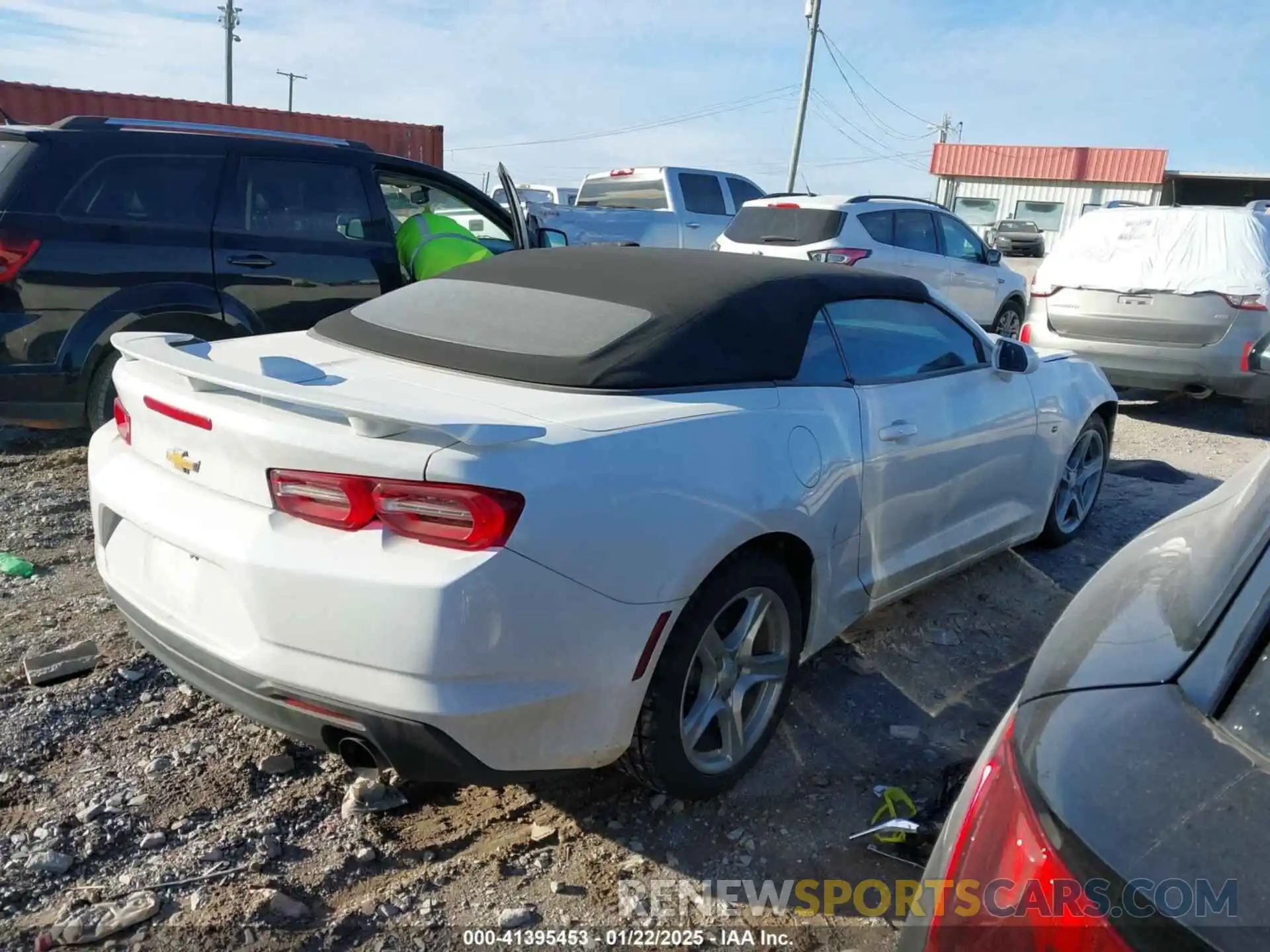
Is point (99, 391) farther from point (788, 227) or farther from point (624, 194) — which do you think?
point (624, 194)

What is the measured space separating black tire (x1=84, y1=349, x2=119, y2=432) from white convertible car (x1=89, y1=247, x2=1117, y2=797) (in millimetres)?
2248

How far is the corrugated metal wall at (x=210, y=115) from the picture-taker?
17.4 meters

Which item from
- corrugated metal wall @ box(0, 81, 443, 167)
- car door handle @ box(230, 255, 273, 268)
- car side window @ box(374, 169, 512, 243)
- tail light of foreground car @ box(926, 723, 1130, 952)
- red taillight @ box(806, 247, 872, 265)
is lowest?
tail light of foreground car @ box(926, 723, 1130, 952)

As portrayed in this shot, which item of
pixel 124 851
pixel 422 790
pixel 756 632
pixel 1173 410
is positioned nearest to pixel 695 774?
pixel 756 632

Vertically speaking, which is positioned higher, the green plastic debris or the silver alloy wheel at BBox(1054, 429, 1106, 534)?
the silver alloy wheel at BBox(1054, 429, 1106, 534)

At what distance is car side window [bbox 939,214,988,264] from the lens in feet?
35.7

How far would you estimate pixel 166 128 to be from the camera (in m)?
5.45

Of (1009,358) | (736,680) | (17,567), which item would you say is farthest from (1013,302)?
(17,567)

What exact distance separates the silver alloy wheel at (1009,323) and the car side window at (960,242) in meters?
0.89

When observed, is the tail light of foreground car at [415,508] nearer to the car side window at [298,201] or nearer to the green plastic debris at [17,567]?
the green plastic debris at [17,567]

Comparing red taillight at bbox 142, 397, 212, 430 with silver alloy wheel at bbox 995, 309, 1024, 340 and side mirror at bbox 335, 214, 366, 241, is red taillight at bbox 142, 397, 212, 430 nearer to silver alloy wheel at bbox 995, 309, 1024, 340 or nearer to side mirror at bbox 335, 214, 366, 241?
side mirror at bbox 335, 214, 366, 241

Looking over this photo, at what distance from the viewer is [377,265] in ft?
19.7

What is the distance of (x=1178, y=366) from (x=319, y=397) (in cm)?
726

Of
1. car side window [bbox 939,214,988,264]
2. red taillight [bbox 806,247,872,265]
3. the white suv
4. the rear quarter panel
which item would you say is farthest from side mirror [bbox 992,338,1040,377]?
car side window [bbox 939,214,988,264]
